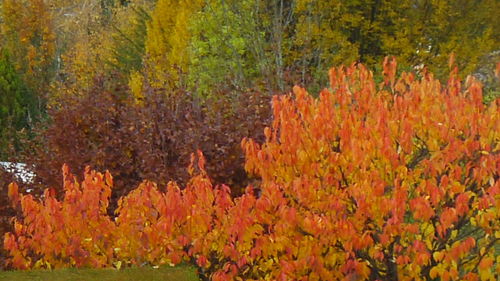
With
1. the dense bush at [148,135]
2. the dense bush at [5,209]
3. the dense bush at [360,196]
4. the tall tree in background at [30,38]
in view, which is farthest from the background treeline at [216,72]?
the tall tree in background at [30,38]

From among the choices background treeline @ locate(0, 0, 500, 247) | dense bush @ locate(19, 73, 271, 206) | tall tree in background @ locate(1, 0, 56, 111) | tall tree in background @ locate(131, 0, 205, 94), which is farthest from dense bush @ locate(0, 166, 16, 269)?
tall tree in background @ locate(1, 0, 56, 111)

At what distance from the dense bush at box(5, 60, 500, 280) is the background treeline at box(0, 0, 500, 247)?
11.0 ft

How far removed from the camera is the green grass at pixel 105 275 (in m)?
7.14

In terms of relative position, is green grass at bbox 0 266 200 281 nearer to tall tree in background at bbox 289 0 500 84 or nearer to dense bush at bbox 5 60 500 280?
dense bush at bbox 5 60 500 280

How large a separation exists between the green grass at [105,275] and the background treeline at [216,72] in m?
2.66

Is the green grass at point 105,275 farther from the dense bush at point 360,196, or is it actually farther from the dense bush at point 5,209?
the dense bush at point 5,209

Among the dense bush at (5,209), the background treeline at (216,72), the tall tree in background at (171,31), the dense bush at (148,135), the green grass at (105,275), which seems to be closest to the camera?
the green grass at (105,275)

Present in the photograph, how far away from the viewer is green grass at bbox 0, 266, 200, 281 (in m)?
7.14

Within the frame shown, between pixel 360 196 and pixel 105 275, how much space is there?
8.91 ft

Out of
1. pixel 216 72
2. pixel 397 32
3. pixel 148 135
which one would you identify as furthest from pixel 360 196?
pixel 216 72

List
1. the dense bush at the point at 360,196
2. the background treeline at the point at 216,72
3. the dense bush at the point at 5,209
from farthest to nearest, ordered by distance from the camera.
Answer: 1. the background treeline at the point at 216,72
2. the dense bush at the point at 5,209
3. the dense bush at the point at 360,196

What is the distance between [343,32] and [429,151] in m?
12.5

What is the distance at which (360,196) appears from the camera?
5906 millimetres

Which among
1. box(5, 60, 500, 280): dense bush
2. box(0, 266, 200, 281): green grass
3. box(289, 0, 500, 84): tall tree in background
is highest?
box(289, 0, 500, 84): tall tree in background
